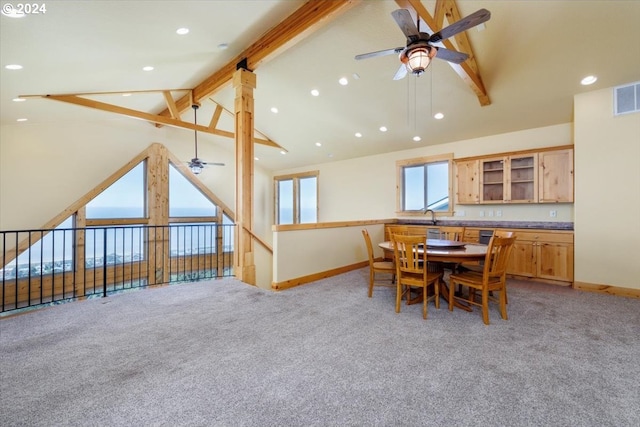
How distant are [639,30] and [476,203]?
120 inches

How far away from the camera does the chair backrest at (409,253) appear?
3039 mm

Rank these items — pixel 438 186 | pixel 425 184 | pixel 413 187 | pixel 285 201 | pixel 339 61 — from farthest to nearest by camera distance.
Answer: pixel 285 201 → pixel 413 187 → pixel 425 184 → pixel 438 186 → pixel 339 61

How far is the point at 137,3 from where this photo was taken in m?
2.60

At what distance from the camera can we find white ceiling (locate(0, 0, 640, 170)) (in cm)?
287

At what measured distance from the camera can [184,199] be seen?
8141 millimetres

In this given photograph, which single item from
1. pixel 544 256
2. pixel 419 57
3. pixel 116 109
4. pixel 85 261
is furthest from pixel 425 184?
pixel 85 261

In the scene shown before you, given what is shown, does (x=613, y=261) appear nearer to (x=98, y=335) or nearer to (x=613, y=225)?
(x=613, y=225)

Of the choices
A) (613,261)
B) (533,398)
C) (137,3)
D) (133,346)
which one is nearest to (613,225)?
(613,261)

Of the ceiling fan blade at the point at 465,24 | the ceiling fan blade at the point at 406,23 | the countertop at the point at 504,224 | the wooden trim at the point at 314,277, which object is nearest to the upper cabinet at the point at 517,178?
the countertop at the point at 504,224

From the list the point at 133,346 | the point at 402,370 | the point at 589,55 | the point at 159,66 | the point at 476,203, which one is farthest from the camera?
the point at 476,203

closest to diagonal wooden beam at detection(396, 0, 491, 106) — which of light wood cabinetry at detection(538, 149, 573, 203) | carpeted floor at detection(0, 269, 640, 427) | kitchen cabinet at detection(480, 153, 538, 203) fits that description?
kitchen cabinet at detection(480, 153, 538, 203)

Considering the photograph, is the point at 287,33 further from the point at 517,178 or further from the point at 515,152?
the point at 517,178

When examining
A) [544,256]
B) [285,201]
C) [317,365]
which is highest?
[285,201]

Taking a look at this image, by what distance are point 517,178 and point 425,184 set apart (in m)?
1.81
